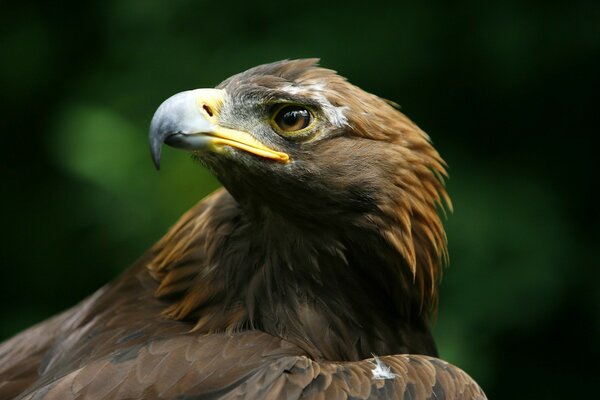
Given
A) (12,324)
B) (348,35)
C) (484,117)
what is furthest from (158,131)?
(12,324)

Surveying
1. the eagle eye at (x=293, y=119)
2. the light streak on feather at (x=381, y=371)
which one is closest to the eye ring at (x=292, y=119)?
the eagle eye at (x=293, y=119)

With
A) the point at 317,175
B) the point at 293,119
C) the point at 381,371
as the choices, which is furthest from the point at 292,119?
the point at 381,371

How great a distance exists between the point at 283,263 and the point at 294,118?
43 cm

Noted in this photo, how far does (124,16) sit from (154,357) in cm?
284

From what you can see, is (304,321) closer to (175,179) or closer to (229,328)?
(229,328)

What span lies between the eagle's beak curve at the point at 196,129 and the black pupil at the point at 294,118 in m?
0.08

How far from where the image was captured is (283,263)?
2826 millimetres

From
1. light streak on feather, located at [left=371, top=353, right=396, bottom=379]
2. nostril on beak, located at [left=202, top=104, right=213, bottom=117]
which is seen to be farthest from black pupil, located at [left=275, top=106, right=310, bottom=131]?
light streak on feather, located at [left=371, top=353, right=396, bottom=379]

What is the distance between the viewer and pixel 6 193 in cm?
562

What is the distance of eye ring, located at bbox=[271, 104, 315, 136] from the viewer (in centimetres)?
272

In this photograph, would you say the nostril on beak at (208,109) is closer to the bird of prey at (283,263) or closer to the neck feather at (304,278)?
the bird of prey at (283,263)

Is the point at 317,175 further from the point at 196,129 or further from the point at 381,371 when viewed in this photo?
the point at 381,371

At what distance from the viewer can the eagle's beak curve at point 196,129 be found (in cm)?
254

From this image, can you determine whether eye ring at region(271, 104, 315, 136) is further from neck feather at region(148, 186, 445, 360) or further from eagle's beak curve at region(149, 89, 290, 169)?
neck feather at region(148, 186, 445, 360)
